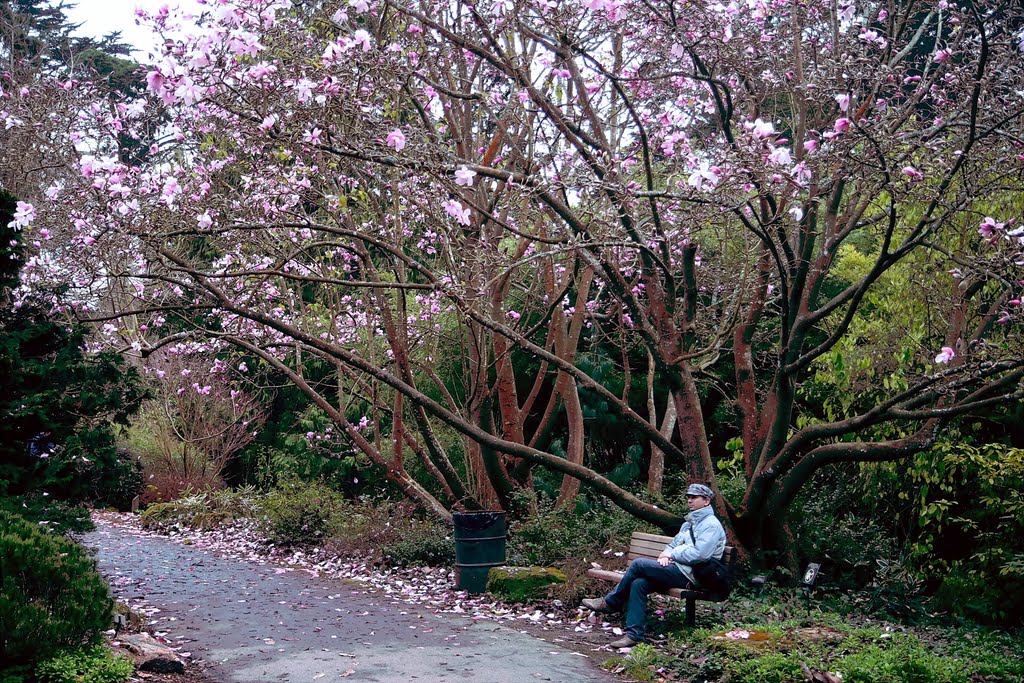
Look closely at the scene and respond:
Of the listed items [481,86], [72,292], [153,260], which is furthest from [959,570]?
[72,292]

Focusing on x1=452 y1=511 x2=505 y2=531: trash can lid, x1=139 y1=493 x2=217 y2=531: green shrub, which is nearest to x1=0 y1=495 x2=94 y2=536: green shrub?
x1=452 y1=511 x2=505 y2=531: trash can lid

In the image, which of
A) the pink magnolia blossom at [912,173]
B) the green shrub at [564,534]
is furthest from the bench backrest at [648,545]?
the pink magnolia blossom at [912,173]

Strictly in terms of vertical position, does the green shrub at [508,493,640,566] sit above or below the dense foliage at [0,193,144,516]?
below

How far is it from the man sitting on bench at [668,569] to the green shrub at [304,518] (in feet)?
19.8

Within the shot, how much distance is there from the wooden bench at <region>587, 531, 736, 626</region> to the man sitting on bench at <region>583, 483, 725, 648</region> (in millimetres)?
108

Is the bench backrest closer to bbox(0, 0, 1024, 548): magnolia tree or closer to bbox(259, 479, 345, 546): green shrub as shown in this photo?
bbox(0, 0, 1024, 548): magnolia tree

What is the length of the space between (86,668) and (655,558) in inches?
176

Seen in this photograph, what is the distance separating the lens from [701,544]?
6.95 metres

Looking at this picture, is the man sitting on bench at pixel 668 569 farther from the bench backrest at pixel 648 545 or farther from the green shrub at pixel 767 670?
the green shrub at pixel 767 670

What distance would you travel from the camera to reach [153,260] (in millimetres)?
8680

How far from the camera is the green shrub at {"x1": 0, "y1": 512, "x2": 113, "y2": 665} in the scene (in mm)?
5016

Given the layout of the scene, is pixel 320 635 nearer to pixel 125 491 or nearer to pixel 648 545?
pixel 648 545

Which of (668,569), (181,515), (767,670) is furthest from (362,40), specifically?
(181,515)

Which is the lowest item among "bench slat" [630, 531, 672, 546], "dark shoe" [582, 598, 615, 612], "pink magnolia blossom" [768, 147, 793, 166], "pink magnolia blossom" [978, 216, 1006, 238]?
"dark shoe" [582, 598, 615, 612]
